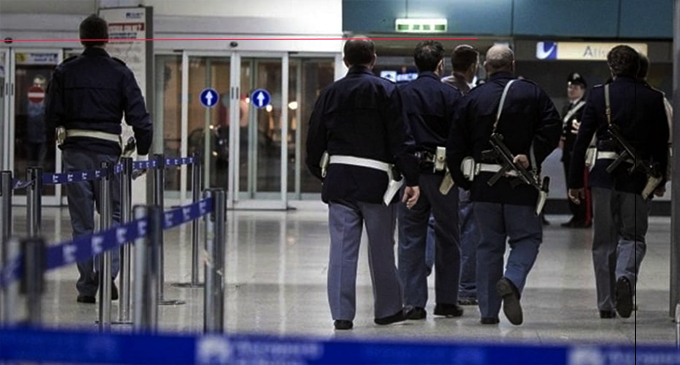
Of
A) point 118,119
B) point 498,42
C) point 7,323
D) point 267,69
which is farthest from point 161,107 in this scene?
point 7,323

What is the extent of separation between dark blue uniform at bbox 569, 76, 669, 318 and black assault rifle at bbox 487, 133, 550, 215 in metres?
0.52

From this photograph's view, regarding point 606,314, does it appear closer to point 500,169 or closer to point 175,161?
point 500,169

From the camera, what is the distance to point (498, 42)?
19.4 m

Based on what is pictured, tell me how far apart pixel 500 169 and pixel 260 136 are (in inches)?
477

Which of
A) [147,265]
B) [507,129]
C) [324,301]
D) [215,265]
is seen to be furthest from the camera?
[324,301]

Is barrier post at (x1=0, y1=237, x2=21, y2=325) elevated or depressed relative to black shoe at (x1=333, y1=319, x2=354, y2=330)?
elevated

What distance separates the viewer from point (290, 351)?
136 inches

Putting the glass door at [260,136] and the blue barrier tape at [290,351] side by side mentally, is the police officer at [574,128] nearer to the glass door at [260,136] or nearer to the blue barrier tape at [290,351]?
the glass door at [260,136]

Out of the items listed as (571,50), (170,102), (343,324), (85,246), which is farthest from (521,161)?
(170,102)

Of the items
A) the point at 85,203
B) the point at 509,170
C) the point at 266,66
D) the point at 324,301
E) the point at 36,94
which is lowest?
the point at 324,301

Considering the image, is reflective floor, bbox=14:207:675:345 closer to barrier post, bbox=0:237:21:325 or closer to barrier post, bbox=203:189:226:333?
barrier post, bbox=203:189:226:333

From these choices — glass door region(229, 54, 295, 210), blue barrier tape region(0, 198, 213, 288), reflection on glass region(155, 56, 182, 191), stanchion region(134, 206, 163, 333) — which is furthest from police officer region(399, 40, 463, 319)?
reflection on glass region(155, 56, 182, 191)

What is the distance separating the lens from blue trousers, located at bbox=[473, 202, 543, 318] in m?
8.48

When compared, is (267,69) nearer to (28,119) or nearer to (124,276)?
(28,119)
